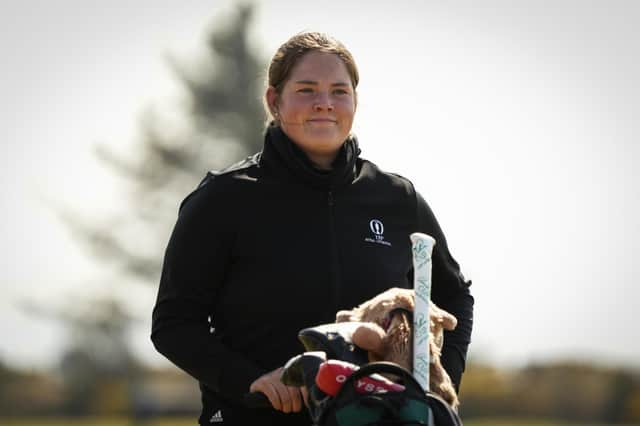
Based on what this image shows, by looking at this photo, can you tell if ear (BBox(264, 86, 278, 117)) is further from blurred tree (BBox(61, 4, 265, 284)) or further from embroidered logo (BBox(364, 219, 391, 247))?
blurred tree (BBox(61, 4, 265, 284))

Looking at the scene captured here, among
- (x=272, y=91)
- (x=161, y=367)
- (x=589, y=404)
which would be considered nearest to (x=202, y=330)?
(x=272, y=91)

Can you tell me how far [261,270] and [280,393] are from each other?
0.62m

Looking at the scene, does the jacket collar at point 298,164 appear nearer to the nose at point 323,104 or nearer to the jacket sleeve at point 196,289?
the nose at point 323,104

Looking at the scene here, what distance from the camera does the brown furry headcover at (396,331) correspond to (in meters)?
4.13

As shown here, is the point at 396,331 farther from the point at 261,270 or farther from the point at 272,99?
the point at 272,99

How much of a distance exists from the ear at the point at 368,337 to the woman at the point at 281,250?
0.61m

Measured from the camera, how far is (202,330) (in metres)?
4.73

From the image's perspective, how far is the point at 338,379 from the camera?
3.79m

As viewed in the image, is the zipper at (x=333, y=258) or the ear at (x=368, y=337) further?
the zipper at (x=333, y=258)

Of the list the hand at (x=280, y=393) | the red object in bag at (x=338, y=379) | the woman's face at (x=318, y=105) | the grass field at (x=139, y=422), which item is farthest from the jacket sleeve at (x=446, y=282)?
the grass field at (x=139, y=422)

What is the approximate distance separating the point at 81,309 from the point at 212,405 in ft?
78.6

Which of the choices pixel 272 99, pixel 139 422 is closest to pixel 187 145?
pixel 139 422

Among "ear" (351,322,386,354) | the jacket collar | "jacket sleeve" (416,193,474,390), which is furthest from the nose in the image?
"ear" (351,322,386,354)

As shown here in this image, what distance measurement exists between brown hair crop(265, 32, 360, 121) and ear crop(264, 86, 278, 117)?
4cm
